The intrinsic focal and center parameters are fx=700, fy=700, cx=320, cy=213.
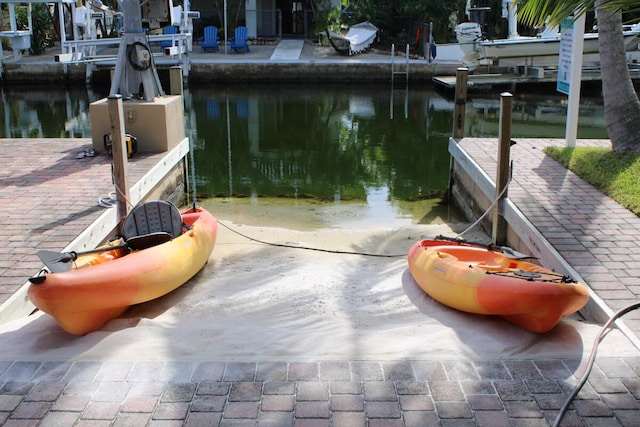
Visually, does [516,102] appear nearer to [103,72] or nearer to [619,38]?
[619,38]

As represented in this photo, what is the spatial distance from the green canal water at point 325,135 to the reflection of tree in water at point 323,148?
0.02 metres

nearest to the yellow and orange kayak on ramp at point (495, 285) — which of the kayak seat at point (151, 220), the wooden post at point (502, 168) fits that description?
the wooden post at point (502, 168)

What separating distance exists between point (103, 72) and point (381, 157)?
13936 mm

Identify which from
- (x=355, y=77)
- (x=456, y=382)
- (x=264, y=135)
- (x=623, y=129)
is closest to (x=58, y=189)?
(x=456, y=382)

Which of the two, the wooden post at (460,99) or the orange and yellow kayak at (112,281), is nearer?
the orange and yellow kayak at (112,281)

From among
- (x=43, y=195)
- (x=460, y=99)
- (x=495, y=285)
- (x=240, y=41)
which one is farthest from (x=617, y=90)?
(x=240, y=41)

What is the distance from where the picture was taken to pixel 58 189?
7746mm

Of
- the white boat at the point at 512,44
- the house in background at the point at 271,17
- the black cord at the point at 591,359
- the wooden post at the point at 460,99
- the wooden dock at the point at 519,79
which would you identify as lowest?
the black cord at the point at 591,359

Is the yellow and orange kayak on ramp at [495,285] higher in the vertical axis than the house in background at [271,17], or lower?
lower

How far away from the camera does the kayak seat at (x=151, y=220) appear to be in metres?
6.29

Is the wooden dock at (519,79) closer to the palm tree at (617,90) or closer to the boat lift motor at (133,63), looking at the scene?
the palm tree at (617,90)

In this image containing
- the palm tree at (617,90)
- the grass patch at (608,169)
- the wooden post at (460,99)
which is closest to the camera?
the grass patch at (608,169)

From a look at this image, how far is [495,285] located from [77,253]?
3.15m

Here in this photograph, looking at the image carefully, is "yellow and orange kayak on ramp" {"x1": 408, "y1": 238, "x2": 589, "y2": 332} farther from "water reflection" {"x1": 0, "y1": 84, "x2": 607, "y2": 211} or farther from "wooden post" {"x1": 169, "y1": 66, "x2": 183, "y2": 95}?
"wooden post" {"x1": 169, "y1": 66, "x2": 183, "y2": 95}
